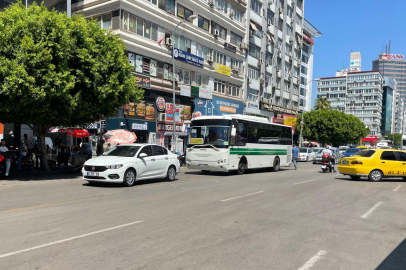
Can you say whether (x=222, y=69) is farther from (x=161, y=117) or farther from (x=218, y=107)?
(x=161, y=117)

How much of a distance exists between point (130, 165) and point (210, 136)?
7.02 metres

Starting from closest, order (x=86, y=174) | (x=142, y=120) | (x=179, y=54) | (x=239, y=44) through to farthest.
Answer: (x=86, y=174), (x=142, y=120), (x=179, y=54), (x=239, y=44)

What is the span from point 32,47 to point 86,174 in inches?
225

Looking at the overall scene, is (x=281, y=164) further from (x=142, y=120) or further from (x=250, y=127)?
(x=142, y=120)

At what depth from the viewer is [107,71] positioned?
17.2m

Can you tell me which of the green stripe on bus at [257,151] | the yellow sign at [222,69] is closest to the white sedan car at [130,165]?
the green stripe on bus at [257,151]

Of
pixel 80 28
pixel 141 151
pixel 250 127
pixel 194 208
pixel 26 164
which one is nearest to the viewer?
pixel 194 208

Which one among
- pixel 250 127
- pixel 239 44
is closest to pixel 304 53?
pixel 239 44

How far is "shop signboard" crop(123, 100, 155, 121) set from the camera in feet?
94.4

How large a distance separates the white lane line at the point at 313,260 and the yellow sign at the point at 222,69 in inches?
1370

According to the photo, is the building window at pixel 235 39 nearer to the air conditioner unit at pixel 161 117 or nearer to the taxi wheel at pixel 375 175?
the air conditioner unit at pixel 161 117

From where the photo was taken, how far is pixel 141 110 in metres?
30.1

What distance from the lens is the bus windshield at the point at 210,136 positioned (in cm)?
1962

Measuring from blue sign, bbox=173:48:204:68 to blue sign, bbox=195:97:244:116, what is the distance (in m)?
3.62
